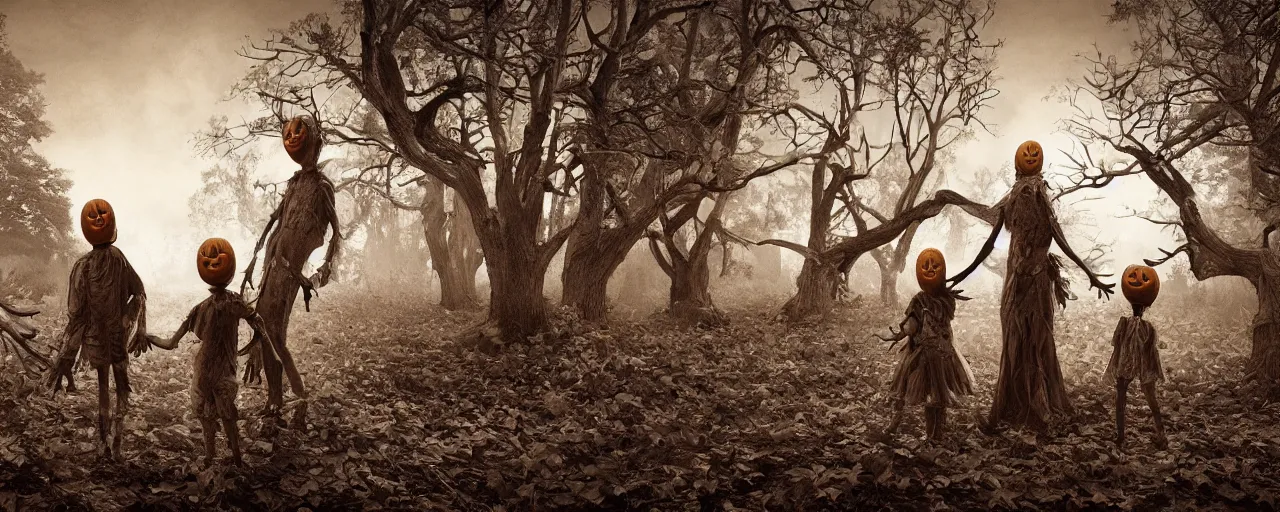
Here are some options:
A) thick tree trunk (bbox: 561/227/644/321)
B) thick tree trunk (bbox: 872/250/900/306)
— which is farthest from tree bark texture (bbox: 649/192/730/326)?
thick tree trunk (bbox: 872/250/900/306)

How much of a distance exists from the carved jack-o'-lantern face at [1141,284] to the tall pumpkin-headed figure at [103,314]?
7.04 m

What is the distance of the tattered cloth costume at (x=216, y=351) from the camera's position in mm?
5426

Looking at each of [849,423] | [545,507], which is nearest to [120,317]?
[545,507]

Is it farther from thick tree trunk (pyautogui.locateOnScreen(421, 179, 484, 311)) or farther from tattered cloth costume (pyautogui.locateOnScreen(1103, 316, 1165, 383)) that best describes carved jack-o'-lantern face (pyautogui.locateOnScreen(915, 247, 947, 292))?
thick tree trunk (pyautogui.locateOnScreen(421, 179, 484, 311))

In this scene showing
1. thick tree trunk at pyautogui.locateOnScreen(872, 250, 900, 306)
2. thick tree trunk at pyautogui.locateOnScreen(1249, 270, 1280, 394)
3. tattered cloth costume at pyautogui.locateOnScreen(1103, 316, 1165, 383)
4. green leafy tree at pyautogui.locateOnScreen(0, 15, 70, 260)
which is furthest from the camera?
thick tree trunk at pyautogui.locateOnScreen(872, 250, 900, 306)

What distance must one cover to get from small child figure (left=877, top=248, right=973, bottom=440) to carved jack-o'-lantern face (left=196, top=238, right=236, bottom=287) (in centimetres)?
481

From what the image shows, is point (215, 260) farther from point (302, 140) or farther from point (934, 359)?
point (934, 359)

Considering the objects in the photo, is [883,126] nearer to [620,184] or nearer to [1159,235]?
[1159,235]

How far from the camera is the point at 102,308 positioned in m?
5.63

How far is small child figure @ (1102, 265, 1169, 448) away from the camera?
6273mm

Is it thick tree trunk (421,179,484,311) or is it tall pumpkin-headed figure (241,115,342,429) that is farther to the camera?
thick tree trunk (421,179,484,311)

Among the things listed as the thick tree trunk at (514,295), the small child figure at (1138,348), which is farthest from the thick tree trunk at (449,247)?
the small child figure at (1138,348)

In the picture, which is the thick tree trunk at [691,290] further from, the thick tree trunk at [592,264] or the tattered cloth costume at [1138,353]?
the tattered cloth costume at [1138,353]

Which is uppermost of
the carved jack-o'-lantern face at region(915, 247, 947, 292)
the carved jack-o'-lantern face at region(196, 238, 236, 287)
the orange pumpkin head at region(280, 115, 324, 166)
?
the orange pumpkin head at region(280, 115, 324, 166)
